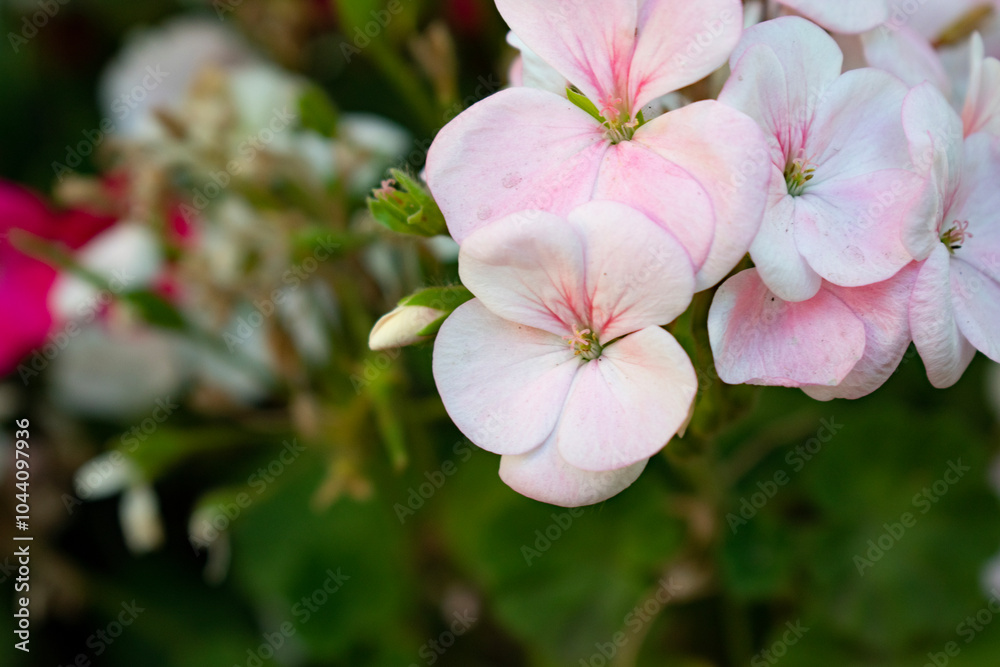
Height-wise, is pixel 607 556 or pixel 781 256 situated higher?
pixel 781 256

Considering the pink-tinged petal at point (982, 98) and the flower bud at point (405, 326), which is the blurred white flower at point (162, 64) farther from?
the pink-tinged petal at point (982, 98)

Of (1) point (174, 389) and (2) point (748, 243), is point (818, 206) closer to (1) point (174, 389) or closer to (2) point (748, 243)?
(2) point (748, 243)

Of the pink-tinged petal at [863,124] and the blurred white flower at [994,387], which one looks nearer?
the pink-tinged petal at [863,124]

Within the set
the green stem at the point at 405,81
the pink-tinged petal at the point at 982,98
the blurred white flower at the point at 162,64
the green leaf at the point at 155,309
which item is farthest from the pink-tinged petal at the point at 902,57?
the blurred white flower at the point at 162,64

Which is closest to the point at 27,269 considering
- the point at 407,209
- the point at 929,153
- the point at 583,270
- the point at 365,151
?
the point at 365,151

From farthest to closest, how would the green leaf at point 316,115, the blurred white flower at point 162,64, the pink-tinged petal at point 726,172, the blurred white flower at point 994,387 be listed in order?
the blurred white flower at point 162,64
the blurred white flower at point 994,387
the green leaf at point 316,115
the pink-tinged petal at point 726,172

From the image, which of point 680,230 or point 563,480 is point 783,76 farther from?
point 563,480
